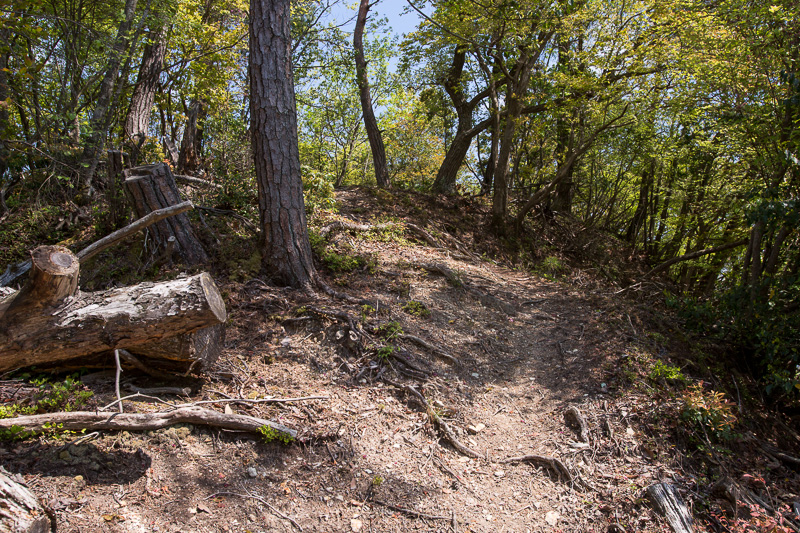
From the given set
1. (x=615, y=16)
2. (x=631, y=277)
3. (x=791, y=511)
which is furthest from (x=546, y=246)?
(x=791, y=511)

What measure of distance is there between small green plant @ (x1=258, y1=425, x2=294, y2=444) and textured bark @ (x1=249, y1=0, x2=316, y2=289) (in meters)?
2.21

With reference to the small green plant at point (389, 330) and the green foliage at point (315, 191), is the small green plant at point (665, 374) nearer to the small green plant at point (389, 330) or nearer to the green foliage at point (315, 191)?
the small green plant at point (389, 330)

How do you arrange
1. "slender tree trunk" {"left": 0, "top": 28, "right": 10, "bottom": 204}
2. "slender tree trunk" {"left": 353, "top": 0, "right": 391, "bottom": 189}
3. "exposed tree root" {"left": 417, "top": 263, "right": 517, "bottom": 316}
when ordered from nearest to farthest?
"slender tree trunk" {"left": 0, "top": 28, "right": 10, "bottom": 204} → "exposed tree root" {"left": 417, "top": 263, "right": 517, "bottom": 316} → "slender tree trunk" {"left": 353, "top": 0, "right": 391, "bottom": 189}

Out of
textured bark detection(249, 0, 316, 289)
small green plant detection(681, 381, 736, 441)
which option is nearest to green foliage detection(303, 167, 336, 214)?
textured bark detection(249, 0, 316, 289)

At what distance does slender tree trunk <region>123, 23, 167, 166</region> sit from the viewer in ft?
24.3

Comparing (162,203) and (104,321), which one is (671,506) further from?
(162,203)

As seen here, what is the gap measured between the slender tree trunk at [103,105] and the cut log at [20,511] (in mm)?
5431

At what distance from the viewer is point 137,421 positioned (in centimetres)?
296

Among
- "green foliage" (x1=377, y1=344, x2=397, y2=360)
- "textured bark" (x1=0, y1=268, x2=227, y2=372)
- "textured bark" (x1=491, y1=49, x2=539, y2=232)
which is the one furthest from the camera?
"textured bark" (x1=491, y1=49, x2=539, y2=232)

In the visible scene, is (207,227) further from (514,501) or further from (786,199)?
(786,199)

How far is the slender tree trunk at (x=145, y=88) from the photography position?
24.3 ft

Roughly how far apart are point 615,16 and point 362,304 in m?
7.49

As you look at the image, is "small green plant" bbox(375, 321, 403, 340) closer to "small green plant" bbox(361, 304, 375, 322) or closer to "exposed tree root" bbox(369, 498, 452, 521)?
"small green plant" bbox(361, 304, 375, 322)

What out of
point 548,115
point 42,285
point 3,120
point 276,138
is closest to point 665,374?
point 276,138
